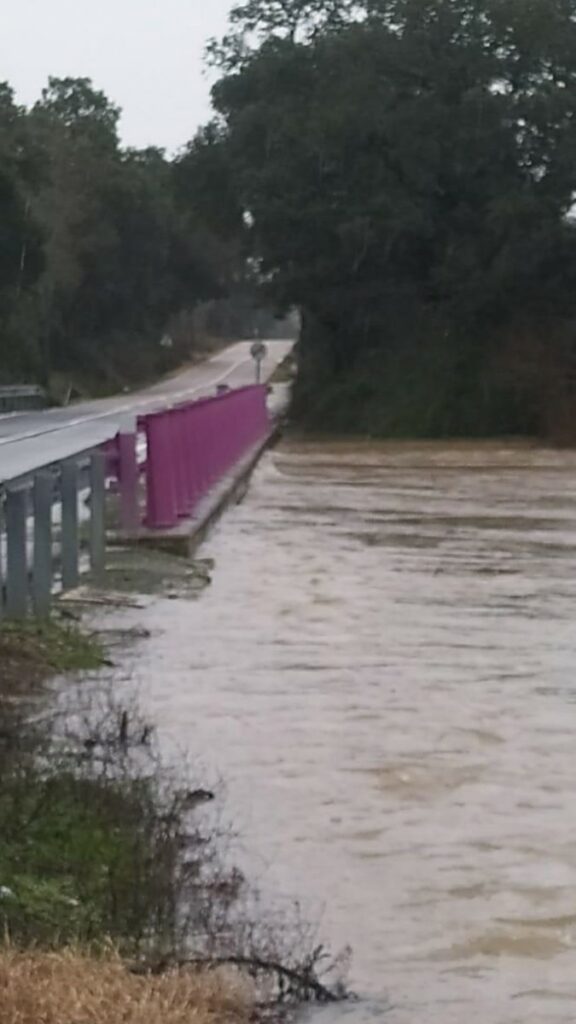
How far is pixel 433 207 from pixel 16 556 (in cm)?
4402

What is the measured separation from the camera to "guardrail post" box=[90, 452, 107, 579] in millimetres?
15875

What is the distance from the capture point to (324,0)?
62.1m

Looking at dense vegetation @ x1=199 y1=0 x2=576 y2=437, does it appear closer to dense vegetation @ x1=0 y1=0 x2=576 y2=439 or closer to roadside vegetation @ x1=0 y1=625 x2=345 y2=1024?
dense vegetation @ x1=0 y1=0 x2=576 y2=439

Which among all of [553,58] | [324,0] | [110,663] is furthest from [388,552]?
[324,0]

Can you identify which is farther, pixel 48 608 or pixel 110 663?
pixel 48 608

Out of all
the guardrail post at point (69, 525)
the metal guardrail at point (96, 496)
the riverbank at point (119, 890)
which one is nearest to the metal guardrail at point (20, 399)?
the metal guardrail at point (96, 496)

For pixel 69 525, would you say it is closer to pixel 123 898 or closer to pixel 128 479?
pixel 128 479

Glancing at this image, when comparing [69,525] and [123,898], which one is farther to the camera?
[69,525]

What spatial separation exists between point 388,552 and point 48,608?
21.7 ft

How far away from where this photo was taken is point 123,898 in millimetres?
Result: 6812

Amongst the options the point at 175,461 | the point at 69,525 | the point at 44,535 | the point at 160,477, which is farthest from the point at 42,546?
the point at 175,461

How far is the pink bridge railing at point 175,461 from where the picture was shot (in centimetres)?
1823

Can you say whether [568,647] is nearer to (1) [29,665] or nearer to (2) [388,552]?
(1) [29,665]

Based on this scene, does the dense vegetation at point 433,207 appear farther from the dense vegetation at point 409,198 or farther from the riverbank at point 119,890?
the riverbank at point 119,890
